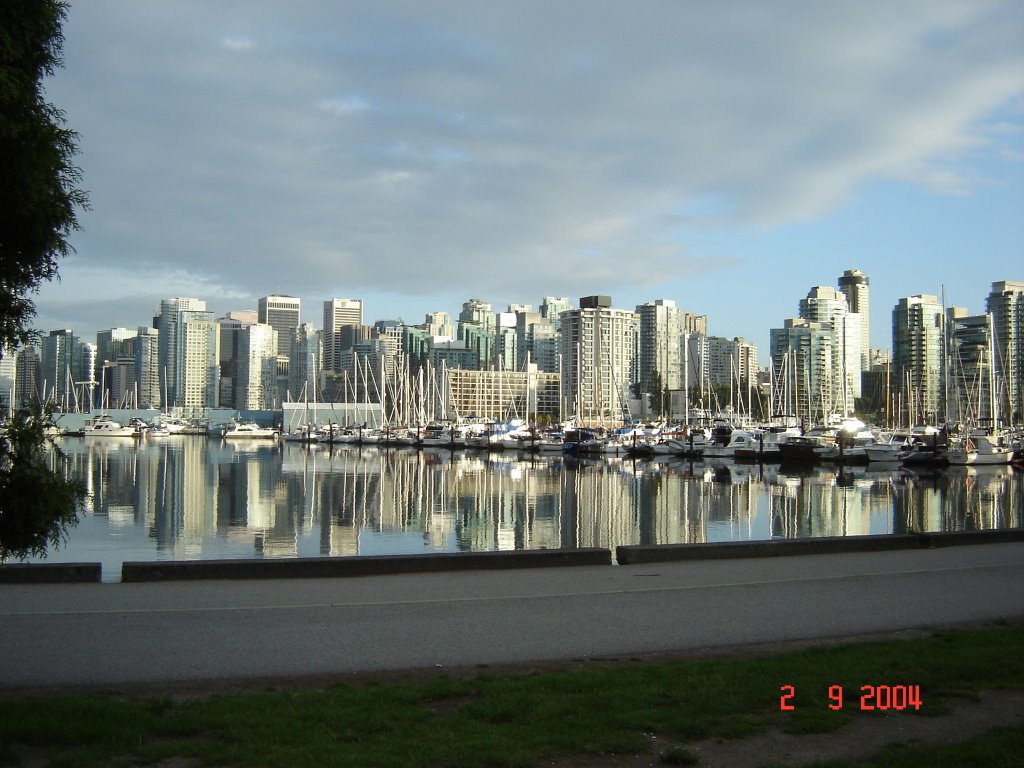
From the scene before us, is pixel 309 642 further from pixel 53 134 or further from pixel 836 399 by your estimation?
pixel 836 399

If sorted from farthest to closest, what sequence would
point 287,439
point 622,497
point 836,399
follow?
point 836,399 → point 287,439 → point 622,497

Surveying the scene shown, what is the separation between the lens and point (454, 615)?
1273 cm

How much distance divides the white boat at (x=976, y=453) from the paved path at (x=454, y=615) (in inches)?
3008

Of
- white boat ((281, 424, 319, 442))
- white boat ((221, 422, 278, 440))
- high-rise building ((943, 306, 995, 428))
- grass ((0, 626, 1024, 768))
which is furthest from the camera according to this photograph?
white boat ((221, 422, 278, 440))

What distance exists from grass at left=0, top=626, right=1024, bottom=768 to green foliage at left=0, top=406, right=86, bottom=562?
4.74 feet

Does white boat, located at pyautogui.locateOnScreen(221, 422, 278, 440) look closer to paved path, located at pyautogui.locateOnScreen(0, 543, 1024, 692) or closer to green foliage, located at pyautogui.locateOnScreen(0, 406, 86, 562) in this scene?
paved path, located at pyautogui.locateOnScreen(0, 543, 1024, 692)

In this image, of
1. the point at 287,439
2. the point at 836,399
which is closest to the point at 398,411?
the point at 287,439

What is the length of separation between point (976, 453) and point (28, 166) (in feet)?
304

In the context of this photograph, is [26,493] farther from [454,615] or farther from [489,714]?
[454,615]

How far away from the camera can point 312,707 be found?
8367mm

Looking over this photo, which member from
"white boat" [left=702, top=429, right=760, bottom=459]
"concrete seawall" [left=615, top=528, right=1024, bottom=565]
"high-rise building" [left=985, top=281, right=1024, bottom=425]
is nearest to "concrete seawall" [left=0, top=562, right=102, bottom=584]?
"concrete seawall" [left=615, top=528, right=1024, bottom=565]

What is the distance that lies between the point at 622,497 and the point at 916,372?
160 meters

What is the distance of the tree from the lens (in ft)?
26.5

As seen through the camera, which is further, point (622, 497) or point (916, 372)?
point (916, 372)
